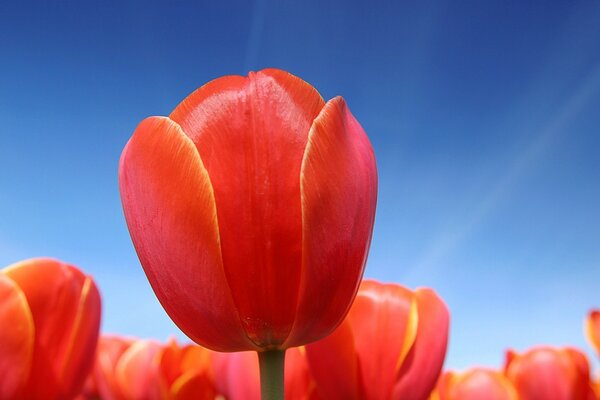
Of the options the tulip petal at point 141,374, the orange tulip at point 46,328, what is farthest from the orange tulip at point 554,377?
the orange tulip at point 46,328

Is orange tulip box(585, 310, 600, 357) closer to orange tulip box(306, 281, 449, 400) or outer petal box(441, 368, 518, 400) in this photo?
outer petal box(441, 368, 518, 400)

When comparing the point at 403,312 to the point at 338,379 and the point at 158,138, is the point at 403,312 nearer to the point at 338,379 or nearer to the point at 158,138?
the point at 338,379

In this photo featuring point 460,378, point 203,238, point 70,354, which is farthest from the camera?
point 460,378

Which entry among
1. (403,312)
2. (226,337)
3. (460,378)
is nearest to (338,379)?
(403,312)

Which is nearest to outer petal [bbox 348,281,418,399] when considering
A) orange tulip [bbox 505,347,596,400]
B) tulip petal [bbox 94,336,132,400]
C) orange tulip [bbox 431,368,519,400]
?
orange tulip [bbox 431,368,519,400]

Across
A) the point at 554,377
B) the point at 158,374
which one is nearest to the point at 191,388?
the point at 158,374

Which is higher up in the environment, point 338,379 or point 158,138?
point 158,138

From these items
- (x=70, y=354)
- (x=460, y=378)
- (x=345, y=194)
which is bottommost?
(x=460, y=378)
